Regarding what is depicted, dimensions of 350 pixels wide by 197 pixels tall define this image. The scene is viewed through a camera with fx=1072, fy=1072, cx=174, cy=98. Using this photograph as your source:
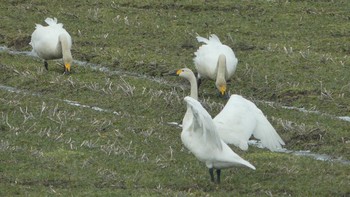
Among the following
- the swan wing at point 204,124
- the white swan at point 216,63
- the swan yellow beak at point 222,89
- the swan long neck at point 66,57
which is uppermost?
the swan wing at point 204,124

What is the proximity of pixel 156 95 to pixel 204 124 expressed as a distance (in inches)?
186

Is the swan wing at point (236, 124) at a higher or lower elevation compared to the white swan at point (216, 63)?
higher

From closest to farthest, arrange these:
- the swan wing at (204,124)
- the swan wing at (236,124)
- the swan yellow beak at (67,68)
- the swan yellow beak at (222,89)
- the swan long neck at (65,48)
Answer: the swan wing at (204,124) → the swan wing at (236,124) → the swan yellow beak at (222,89) → the swan yellow beak at (67,68) → the swan long neck at (65,48)

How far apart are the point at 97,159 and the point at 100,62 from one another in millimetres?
6530

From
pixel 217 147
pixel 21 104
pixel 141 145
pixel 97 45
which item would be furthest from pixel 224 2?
pixel 217 147

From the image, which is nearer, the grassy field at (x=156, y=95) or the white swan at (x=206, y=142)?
the white swan at (x=206, y=142)

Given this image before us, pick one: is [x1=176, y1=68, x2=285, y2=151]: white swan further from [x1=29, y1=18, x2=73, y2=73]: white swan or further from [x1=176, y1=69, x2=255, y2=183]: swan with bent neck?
[x1=29, y1=18, x2=73, y2=73]: white swan

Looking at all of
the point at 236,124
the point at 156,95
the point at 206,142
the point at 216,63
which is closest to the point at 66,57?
the point at 156,95

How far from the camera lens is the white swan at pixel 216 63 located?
628 inches

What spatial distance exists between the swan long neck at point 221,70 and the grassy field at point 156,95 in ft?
1.03

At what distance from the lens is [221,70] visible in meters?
16.0

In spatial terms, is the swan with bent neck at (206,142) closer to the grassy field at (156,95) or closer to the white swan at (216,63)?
the grassy field at (156,95)

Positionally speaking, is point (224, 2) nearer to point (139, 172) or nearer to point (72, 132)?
point (72, 132)

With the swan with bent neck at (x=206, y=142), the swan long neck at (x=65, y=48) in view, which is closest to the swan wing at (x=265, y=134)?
the swan with bent neck at (x=206, y=142)
